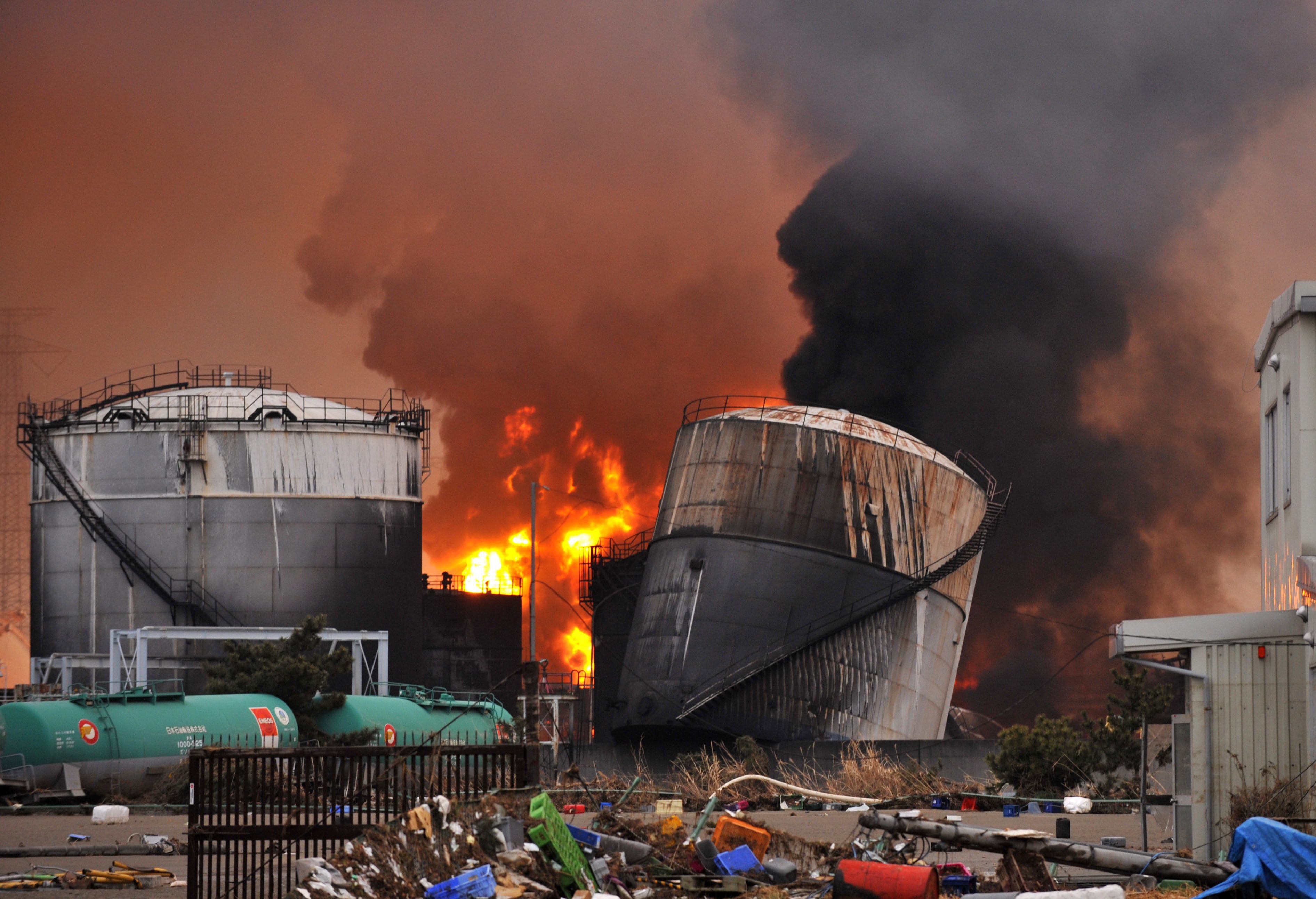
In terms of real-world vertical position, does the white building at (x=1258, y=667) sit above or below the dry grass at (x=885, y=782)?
above

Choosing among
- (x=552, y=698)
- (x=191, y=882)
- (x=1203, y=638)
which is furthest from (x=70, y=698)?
(x=1203, y=638)

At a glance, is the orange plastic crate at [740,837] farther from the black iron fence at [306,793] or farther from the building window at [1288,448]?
the building window at [1288,448]

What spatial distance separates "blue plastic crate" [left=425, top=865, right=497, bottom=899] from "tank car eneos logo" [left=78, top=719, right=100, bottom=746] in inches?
820

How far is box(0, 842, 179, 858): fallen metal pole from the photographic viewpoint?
1850 centimetres

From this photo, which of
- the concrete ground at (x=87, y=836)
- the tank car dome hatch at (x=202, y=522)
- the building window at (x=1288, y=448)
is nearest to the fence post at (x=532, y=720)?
the concrete ground at (x=87, y=836)

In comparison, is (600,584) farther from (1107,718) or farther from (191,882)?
(191,882)

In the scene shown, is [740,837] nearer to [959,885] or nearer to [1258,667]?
[959,885]

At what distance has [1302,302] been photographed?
52.9 ft

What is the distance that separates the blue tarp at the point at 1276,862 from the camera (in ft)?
35.7

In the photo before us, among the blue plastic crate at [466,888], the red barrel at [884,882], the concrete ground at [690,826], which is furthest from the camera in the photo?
the concrete ground at [690,826]

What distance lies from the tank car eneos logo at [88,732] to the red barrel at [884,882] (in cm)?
2159

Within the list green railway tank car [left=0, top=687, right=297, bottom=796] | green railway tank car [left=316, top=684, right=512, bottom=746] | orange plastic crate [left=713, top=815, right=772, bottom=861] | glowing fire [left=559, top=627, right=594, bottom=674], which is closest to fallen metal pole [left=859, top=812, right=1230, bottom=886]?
orange plastic crate [left=713, top=815, right=772, bottom=861]

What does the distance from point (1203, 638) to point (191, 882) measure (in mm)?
10520

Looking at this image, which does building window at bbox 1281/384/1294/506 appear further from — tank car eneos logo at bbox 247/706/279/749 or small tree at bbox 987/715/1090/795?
tank car eneos logo at bbox 247/706/279/749
